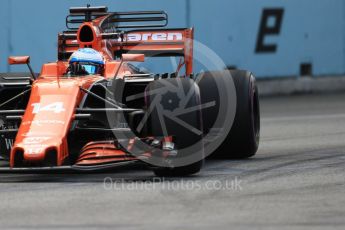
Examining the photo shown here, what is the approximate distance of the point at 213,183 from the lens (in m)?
8.21

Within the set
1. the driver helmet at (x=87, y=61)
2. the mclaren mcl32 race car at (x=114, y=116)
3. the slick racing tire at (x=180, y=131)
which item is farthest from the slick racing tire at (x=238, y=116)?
the slick racing tire at (x=180, y=131)

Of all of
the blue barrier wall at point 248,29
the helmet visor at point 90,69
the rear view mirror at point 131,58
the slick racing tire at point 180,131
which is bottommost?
the blue barrier wall at point 248,29

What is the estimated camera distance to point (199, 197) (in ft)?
24.5

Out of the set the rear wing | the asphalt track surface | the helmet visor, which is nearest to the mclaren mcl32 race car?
the helmet visor

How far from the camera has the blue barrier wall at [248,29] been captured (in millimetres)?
16969

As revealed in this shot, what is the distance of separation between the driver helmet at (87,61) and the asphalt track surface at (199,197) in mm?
1102

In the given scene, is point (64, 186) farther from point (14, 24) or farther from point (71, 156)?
point (14, 24)

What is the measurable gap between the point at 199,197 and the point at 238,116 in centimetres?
270

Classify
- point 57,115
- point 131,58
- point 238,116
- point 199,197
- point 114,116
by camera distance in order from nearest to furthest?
point 199,197, point 57,115, point 114,116, point 131,58, point 238,116

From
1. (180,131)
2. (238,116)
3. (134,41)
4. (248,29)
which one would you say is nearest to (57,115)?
(180,131)

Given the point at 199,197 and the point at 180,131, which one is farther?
the point at 180,131

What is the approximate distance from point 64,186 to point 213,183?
1.22 meters

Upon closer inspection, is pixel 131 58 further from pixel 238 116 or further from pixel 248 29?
pixel 248 29

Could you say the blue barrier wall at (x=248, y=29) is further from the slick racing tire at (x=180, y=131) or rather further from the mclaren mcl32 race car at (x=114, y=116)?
the slick racing tire at (x=180, y=131)
